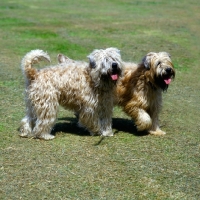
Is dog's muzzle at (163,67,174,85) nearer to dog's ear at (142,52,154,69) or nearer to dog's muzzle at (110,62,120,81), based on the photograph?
dog's ear at (142,52,154,69)

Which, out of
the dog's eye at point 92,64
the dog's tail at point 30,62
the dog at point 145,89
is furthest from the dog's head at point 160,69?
the dog's tail at point 30,62

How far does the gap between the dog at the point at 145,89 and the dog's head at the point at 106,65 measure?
0.42 metres

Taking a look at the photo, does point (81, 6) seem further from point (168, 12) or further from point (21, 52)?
point (21, 52)

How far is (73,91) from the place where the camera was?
7.52 meters

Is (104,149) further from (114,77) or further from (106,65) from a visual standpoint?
(106,65)

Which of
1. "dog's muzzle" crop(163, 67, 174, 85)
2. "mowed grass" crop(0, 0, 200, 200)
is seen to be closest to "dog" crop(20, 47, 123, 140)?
"mowed grass" crop(0, 0, 200, 200)

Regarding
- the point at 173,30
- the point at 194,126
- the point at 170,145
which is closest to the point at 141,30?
the point at 173,30

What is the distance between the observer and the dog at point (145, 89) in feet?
24.5

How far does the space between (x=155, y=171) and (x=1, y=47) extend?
10495 mm

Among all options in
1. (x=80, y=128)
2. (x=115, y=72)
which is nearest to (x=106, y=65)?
(x=115, y=72)

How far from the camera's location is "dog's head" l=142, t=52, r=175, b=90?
738cm

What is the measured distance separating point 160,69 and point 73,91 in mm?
1377

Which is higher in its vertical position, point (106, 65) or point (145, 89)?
point (106, 65)

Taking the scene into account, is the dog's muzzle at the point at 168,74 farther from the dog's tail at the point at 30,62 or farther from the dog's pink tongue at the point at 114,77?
the dog's tail at the point at 30,62
